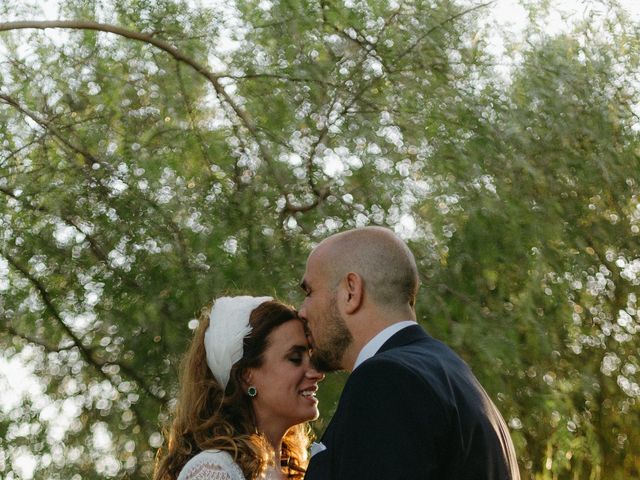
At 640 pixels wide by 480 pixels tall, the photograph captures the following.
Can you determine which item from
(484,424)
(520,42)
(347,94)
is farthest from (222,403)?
(520,42)

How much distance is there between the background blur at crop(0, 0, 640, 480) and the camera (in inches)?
191

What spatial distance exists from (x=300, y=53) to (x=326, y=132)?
45 cm

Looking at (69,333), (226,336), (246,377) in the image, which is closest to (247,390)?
(246,377)

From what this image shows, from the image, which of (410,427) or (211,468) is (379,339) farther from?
(211,468)

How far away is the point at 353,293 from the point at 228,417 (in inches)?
30.9

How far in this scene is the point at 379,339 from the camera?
111 inches

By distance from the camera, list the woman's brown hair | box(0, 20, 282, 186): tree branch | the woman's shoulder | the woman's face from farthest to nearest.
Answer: box(0, 20, 282, 186): tree branch < the woman's face < the woman's brown hair < the woman's shoulder

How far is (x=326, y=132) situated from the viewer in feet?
16.9

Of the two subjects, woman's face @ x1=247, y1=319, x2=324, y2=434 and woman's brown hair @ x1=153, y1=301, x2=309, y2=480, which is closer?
woman's brown hair @ x1=153, y1=301, x2=309, y2=480

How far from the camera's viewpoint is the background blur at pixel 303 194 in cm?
486

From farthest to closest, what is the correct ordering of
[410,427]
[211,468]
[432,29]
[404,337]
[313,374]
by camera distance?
1. [432,29]
2. [313,374]
3. [211,468]
4. [404,337]
5. [410,427]

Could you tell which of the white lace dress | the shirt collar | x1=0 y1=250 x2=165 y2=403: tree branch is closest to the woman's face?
the white lace dress

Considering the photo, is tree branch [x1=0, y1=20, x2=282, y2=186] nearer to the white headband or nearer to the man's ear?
the white headband

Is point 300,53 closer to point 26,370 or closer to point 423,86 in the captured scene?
point 423,86
